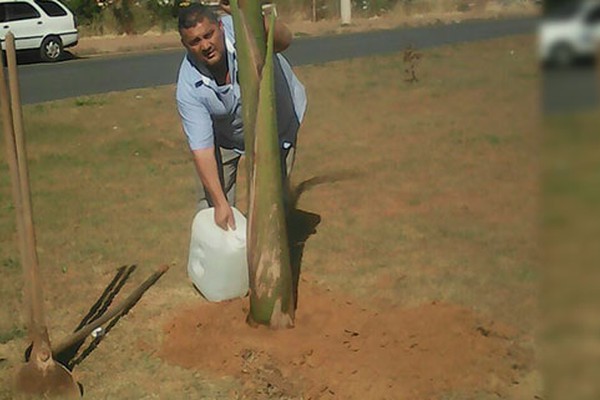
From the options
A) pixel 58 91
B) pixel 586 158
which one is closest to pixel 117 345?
pixel 586 158

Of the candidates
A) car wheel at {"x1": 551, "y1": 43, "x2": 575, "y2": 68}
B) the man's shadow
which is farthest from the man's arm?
car wheel at {"x1": 551, "y1": 43, "x2": 575, "y2": 68}

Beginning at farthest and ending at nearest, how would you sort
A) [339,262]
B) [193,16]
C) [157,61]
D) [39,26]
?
[39,26] < [157,61] < [339,262] < [193,16]

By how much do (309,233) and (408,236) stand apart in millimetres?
657

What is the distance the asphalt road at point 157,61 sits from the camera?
14566mm

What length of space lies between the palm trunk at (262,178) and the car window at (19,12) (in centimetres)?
1809

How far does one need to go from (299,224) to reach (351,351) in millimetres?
2287

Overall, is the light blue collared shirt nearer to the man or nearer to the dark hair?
the man

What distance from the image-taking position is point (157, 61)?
749 inches

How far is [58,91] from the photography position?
14.2 meters

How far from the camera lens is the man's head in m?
3.57

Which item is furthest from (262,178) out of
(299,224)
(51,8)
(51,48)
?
(51,8)

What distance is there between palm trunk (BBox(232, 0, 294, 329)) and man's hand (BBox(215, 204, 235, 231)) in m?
0.34

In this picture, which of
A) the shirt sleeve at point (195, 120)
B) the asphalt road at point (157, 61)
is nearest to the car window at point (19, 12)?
the asphalt road at point (157, 61)

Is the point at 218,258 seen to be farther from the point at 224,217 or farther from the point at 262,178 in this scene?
the point at 262,178
